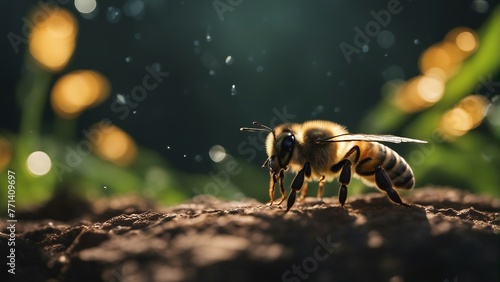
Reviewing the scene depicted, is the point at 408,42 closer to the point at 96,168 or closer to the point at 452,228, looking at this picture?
the point at 96,168

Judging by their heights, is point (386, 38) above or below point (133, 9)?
below

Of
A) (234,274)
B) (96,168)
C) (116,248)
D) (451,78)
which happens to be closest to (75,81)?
(96,168)

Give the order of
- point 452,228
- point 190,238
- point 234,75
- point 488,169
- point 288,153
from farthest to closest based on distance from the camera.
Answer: point 234,75 < point 488,169 < point 288,153 < point 452,228 < point 190,238

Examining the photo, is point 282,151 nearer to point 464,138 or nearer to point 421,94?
point 464,138

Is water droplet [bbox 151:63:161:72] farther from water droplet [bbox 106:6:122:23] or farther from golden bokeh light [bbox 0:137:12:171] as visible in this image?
golden bokeh light [bbox 0:137:12:171]

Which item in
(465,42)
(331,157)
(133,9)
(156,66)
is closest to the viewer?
(331,157)

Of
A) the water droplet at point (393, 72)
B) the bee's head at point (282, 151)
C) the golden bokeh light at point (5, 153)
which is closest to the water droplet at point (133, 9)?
the water droplet at point (393, 72)

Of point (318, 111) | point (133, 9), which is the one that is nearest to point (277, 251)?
point (318, 111)
